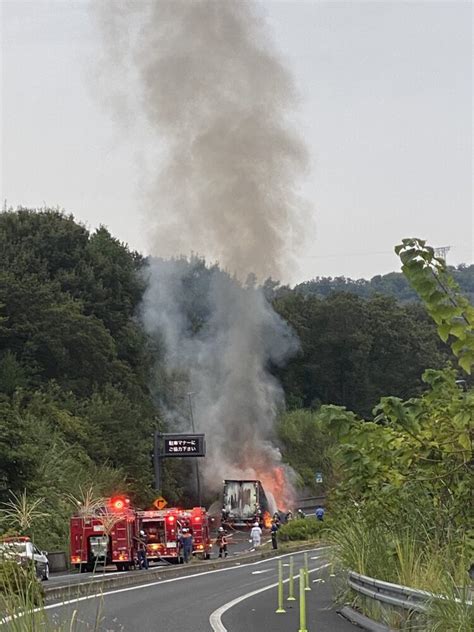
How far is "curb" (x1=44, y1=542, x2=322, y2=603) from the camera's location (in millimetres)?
25745

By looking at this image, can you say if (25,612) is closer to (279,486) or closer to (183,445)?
(183,445)

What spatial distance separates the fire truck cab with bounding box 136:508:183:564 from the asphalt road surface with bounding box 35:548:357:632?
11.0 meters

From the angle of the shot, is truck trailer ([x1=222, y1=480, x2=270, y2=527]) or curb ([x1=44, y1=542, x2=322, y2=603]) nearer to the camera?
curb ([x1=44, y1=542, x2=322, y2=603])

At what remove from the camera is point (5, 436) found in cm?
4247

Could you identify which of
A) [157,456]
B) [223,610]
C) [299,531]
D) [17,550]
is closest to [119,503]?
[157,456]

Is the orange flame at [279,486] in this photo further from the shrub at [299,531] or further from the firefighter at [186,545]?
the firefighter at [186,545]

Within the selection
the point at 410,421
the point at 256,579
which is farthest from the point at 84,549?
the point at 410,421

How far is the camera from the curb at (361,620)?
17.1 metres

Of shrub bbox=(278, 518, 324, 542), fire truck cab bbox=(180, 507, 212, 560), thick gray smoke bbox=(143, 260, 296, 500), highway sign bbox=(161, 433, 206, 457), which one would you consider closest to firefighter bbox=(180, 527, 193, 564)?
fire truck cab bbox=(180, 507, 212, 560)

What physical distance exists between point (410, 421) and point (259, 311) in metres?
73.2

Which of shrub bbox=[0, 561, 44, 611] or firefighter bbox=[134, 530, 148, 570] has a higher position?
firefighter bbox=[134, 530, 148, 570]

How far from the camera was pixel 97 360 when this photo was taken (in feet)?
261

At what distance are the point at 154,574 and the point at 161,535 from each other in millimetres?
10438

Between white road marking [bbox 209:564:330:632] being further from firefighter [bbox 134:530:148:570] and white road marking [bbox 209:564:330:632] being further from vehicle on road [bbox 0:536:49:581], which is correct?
firefighter [bbox 134:530:148:570]
